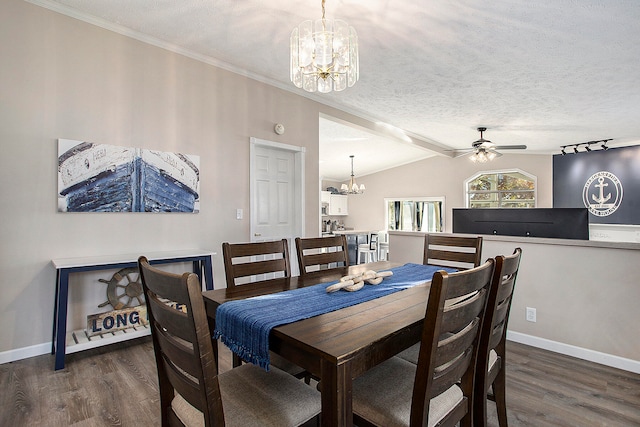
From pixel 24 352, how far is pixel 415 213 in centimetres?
836

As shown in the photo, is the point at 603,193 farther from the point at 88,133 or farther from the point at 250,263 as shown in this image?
the point at 88,133

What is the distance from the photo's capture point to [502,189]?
779cm

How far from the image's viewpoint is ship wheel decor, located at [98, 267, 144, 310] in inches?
114

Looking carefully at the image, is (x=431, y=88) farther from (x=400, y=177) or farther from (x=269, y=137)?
(x=400, y=177)

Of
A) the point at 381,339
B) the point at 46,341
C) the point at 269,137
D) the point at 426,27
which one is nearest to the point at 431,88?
the point at 426,27

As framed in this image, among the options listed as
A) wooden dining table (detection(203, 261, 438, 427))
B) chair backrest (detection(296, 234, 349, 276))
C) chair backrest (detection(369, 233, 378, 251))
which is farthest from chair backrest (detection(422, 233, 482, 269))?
chair backrest (detection(369, 233, 378, 251))

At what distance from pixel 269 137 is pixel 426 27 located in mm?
2096

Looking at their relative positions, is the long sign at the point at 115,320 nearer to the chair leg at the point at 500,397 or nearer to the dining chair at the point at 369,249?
the chair leg at the point at 500,397

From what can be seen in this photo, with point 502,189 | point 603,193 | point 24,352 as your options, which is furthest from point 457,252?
point 502,189

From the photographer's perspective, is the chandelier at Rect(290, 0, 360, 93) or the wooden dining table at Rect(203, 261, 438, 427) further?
the chandelier at Rect(290, 0, 360, 93)

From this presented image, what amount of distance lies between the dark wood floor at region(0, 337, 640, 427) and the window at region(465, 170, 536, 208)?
5721 mm

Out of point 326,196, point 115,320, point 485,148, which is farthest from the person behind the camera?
point 326,196

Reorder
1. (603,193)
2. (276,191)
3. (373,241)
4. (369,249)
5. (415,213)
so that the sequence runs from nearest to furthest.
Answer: (276,191), (603,193), (369,249), (373,241), (415,213)

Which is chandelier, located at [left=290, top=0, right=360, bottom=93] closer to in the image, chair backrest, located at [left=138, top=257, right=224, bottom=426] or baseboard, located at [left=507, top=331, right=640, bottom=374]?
chair backrest, located at [left=138, top=257, right=224, bottom=426]
